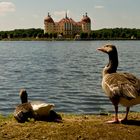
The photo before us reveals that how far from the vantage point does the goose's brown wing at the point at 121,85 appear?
10477 mm

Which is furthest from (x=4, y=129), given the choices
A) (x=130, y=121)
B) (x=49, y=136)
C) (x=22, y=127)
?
(x=130, y=121)

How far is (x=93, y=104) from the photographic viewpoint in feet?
73.2

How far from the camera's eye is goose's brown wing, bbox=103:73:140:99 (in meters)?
10.5

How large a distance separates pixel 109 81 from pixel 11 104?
1181 centimetres

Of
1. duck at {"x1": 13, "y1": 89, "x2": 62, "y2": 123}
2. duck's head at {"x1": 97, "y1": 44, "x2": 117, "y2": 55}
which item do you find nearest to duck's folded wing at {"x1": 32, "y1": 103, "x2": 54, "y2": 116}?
duck at {"x1": 13, "y1": 89, "x2": 62, "y2": 123}

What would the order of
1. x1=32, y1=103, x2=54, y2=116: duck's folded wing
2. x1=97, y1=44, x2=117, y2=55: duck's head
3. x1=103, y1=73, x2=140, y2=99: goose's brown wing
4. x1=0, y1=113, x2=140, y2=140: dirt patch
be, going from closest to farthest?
x1=0, y1=113, x2=140, y2=140: dirt patch, x1=103, y1=73, x2=140, y2=99: goose's brown wing, x1=32, y1=103, x2=54, y2=116: duck's folded wing, x1=97, y1=44, x2=117, y2=55: duck's head

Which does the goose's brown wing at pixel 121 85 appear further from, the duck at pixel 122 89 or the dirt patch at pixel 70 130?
the dirt patch at pixel 70 130

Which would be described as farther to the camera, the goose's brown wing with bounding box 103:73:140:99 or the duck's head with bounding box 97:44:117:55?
the duck's head with bounding box 97:44:117:55

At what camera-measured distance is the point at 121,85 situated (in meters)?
10.8

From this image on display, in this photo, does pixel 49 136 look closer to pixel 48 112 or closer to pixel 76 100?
pixel 48 112

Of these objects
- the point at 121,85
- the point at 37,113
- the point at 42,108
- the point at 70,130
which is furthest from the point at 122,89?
the point at 37,113

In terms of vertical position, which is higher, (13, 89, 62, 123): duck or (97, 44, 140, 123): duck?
(97, 44, 140, 123): duck

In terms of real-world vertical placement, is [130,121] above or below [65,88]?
above

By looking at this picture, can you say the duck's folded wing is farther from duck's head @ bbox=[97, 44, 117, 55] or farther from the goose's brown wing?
duck's head @ bbox=[97, 44, 117, 55]
